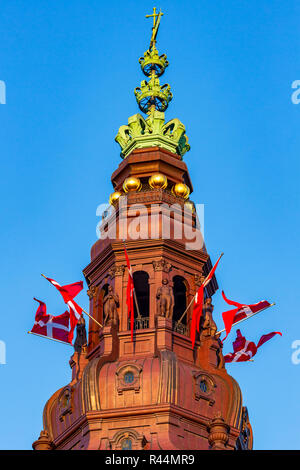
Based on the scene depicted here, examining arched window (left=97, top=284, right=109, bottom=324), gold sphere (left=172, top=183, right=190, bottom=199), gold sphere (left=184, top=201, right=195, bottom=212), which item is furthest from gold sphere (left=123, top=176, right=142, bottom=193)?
arched window (left=97, top=284, right=109, bottom=324)

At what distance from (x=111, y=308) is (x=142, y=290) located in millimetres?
5506

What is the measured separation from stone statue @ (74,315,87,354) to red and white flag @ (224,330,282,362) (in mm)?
8717

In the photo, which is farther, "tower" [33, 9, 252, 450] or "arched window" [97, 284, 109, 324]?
"arched window" [97, 284, 109, 324]

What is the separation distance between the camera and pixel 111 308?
89.8 metres

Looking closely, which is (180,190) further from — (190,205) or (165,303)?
(165,303)

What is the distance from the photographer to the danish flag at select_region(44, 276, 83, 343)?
90250mm

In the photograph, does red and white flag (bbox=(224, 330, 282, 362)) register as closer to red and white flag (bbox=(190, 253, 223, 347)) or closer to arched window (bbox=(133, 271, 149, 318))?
red and white flag (bbox=(190, 253, 223, 347))

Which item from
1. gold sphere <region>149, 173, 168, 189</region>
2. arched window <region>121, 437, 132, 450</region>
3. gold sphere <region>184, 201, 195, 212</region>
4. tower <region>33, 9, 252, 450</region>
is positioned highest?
gold sphere <region>149, 173, 168, 189</region>

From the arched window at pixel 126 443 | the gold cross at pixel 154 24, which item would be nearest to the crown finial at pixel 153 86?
the gold cross at pixel 154 24

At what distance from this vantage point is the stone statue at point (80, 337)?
302 feet

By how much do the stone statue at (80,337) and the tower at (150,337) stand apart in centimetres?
30

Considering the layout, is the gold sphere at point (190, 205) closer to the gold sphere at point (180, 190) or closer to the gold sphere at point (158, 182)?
the gold sphere at point (180, 190)

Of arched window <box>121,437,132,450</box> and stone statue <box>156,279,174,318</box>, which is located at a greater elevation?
stone statue <box>156,279,174,318</box>
